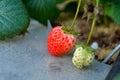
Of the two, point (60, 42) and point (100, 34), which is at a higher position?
point (60, 42)

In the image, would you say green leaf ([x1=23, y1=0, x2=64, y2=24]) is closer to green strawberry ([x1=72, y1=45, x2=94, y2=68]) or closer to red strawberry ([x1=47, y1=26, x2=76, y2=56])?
red strawberry ([x1=47, y1=26, x2=76, y2=56])

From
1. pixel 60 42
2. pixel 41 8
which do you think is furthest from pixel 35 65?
pixel 41 8

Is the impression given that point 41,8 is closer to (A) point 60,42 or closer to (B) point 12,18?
Result: (B) point 12,18

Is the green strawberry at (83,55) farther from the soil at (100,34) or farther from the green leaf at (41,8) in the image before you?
the green leaf at (41,8)

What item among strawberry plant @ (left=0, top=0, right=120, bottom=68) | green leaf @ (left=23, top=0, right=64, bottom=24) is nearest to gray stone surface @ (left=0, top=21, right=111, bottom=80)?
strawberry plant @ (left=0, top=0, right=120, bottom=68)

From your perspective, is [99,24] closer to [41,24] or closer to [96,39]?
[96,39]

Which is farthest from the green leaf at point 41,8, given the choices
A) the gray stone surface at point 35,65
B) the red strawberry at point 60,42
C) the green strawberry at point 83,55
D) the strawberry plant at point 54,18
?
the green strawberry at point 83,55
